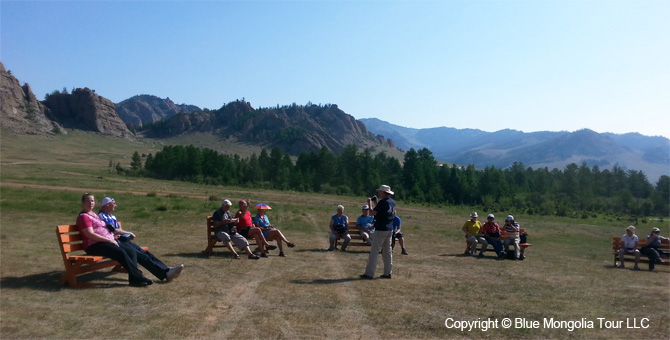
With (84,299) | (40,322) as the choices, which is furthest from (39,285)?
(40,322)

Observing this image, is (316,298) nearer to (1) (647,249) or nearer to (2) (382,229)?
(2) (382,229)

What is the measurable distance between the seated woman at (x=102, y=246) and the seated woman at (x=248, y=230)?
3931 mm

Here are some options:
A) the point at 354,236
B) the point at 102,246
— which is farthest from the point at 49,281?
the point at 354,236

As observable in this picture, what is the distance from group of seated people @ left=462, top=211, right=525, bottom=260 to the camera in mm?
15227

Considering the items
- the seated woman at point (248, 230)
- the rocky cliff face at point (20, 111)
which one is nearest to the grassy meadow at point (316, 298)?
the seated woman at point (248, 230)

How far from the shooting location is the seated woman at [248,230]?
12.4 meters

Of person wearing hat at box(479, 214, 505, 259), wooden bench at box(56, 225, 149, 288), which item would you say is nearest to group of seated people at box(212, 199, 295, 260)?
wooden bench at box(56, 225, 149, 288)

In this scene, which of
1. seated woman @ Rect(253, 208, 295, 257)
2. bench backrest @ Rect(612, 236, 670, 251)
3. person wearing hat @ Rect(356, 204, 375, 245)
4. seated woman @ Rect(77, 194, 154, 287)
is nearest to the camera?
seated woman @ Rect(77, 194, 154, 287)

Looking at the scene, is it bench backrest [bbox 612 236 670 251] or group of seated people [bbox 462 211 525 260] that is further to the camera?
bench backrest [bbox 612 236 670 251]

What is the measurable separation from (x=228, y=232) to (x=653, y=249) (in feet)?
44.1

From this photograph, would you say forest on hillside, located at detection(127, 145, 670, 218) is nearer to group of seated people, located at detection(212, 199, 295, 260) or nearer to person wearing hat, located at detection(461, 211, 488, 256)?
person wearing hat, located at detection(461, 211, 488, 256)

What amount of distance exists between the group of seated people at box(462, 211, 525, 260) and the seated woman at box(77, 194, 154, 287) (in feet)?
34.6

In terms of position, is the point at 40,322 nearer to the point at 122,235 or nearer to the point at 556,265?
the point at 122,235

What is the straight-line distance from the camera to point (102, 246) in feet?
28.5
